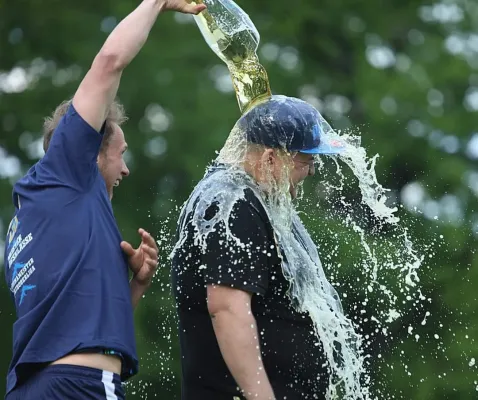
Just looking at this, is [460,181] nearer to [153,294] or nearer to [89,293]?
[153,294]

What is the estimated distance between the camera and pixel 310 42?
12.5 m

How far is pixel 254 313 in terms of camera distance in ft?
13.2

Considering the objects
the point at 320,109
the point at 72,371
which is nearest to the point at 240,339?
the point at 72,371

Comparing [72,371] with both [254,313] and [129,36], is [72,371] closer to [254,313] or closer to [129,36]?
[254,313]

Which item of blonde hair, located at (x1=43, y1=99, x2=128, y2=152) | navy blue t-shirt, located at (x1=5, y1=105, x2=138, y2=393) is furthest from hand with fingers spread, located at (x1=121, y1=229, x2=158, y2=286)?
blonde hair, located at (x1=43, y1=99, x2=128, y2=152)

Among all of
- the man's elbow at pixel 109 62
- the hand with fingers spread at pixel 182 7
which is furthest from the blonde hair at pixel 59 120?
the hand with fingers spread at pixel 182 7

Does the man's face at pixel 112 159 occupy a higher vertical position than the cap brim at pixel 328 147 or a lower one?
lower

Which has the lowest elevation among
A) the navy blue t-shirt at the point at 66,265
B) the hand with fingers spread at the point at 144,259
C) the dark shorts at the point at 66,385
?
the dark shorts at the point at 66,385

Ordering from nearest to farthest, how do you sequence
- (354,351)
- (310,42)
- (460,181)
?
(354,351) → (460,181) → (310,42)

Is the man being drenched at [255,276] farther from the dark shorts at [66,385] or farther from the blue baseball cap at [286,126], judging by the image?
the dark shorts at [66,385]

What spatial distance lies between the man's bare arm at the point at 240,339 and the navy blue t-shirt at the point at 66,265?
358 mm

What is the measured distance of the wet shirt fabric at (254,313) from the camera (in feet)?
13.0

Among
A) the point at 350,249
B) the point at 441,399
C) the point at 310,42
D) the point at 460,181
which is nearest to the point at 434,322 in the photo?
the point at 441,399

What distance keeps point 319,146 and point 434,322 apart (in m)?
6.28
